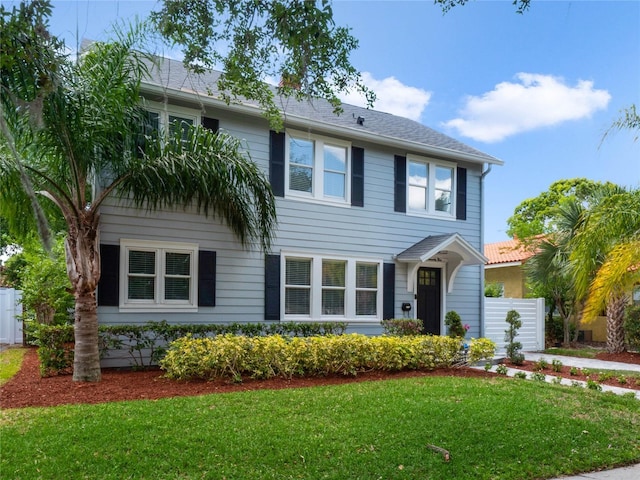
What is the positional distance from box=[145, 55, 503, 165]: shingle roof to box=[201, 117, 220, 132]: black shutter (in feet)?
1.43

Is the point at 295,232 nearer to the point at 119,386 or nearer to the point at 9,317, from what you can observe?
the point at 119,386

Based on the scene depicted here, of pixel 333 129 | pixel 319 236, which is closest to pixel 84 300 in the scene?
pixel 319 236

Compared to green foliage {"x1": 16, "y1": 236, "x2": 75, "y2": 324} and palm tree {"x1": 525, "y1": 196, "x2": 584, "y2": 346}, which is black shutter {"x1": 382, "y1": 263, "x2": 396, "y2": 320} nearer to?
palm tree {"x1": 525, "y1": 196, "x2": 584, "y2": 346}

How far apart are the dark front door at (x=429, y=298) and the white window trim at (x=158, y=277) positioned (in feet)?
18.4

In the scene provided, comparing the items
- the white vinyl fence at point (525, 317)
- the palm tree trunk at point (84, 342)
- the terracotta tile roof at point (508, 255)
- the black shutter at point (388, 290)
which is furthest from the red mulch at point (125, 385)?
the terracotta tile roof at point (508, 255)

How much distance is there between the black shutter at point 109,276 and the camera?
908cm

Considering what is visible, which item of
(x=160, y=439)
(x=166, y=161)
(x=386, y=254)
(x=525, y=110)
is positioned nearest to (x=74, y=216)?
(x=166, y=161)

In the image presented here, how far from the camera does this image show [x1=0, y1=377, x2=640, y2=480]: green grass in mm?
4344

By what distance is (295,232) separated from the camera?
11.0 meters

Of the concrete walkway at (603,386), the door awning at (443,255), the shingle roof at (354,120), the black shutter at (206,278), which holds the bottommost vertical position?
the concrete walkway at (603,386)

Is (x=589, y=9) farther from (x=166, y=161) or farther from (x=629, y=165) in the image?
(x=166, y=161)

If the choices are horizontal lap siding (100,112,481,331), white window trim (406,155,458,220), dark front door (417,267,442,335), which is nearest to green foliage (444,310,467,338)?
dark front door (417,267,442,335)

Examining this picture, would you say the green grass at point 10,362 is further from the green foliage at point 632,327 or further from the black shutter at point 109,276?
the green foliage at point 632,327

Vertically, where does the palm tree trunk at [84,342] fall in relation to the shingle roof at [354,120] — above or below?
below
